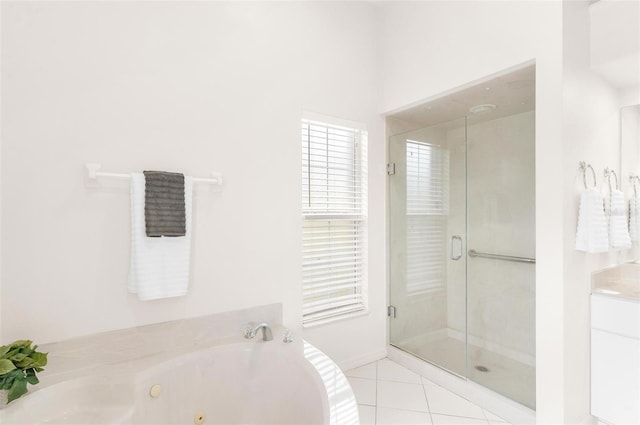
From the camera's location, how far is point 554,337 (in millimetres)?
1766

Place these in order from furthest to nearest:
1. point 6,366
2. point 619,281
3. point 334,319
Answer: point 334,319
point 619,281
point 6,366

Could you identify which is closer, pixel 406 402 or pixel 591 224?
pixel 591 224

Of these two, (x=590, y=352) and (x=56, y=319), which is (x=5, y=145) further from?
(x=590, y=352)

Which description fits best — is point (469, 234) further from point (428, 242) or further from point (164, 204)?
point (164, 204)

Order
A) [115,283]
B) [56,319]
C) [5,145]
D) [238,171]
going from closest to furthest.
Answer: [5,145] → [56,319] → [115,283] → [238,171]

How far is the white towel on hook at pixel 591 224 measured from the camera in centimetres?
176

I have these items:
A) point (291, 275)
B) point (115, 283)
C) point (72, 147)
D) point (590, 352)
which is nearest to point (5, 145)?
point (72, 147)

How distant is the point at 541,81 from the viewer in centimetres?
180

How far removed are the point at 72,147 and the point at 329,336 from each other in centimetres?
205

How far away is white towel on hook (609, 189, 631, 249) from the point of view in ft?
6.48

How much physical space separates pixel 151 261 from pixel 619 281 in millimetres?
2891

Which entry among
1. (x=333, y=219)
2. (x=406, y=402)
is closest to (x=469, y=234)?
(x=333, y=219)

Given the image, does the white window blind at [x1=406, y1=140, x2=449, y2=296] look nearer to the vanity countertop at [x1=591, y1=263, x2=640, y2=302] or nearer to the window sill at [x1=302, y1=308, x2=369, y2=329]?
the window sill at [x1=302, y1=308, x2=369, y2=329]

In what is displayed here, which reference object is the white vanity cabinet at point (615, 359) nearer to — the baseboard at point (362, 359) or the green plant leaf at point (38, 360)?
the baseboard at point (362, 359)
